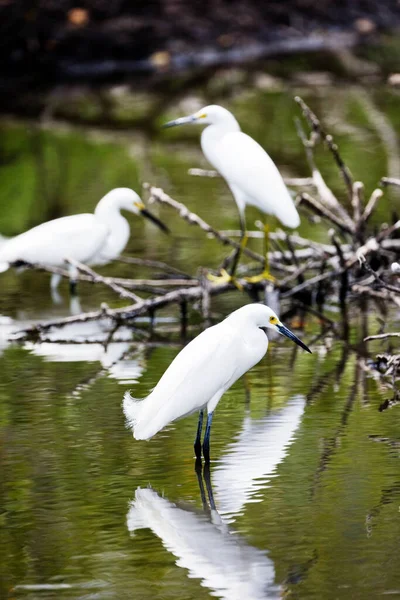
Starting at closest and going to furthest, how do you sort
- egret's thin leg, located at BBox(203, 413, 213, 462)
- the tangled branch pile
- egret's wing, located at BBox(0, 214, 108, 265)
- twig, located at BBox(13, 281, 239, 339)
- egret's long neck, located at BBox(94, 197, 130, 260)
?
egret's thin leg, located at BBox(203, 413, 213, 462)
twig, located at BBox(13, 281, 239, 339)
the tangled branch pile
egret's wing, located at BBox(0, 214, 108, 265)
egret's long neck, located at BBox(94, 197, 130, 260)

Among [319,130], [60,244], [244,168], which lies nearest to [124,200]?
[60,244]

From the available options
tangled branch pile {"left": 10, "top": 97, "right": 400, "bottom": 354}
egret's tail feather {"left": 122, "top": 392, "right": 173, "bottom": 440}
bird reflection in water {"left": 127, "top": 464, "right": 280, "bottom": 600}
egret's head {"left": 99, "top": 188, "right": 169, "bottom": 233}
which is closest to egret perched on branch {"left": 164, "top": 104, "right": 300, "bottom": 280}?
tangled branch pile {"left": 10, "top": 97, "right": 400, "bottom": 354}

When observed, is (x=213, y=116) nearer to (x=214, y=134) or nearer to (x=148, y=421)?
(x=214, y=134)

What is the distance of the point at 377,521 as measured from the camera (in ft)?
14.5

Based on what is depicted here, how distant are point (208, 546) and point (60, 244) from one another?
456 cm

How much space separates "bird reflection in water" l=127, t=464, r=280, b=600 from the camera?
3.94m

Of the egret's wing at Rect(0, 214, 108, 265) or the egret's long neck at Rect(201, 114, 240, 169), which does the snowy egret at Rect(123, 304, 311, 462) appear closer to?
the egret's long neck at Rect(201, 114, 240, 169)

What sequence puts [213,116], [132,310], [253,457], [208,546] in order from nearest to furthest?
[208,546], [253,457], [132,310], [213,116]

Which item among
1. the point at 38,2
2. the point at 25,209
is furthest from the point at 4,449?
the point at 38,2

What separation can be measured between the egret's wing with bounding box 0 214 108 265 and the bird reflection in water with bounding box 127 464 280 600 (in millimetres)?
3810

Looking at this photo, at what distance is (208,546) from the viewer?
14.0 feet

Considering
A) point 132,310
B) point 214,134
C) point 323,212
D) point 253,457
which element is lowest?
point 132,310

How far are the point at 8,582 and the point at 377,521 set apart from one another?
121 cm

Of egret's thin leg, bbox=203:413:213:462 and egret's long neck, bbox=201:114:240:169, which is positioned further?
egret's long neck, bbox=201:114:240:169
